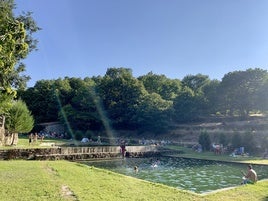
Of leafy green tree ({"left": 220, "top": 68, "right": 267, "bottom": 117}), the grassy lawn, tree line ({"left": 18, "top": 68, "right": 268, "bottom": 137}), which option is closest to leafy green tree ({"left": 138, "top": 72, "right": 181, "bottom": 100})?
tree line ({"left": 18, "top": 68, "right": 268, "bottom": 137})

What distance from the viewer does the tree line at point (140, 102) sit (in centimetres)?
6506

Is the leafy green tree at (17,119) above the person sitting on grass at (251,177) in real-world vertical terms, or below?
above

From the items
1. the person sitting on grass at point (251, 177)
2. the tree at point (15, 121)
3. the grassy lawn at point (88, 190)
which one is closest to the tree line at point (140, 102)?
the tree at point (15, 121)

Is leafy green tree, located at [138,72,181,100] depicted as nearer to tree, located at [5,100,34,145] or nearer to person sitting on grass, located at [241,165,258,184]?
tree, located at [5,100,34,145]

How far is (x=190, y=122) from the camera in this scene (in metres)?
71.1

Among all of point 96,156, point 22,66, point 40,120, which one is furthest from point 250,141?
point 40,120

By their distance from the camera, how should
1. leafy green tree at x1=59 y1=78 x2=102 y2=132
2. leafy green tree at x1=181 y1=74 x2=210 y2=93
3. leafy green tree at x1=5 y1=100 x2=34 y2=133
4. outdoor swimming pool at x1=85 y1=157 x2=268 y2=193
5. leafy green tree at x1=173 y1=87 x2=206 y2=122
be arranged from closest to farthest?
outdoor swimming pool at x1=85 y1=157 x2=268 y2=193
leafy green tree at x1=5 y1=100 x2=34 y2=133
leafy green tree at x1=173 y1=87 x2=206 y2=122
leafy green tree at x1=59 y1=78 x2=102 y2=132
leafy green tree at x1=181 y1=74 x2=210 y2=93

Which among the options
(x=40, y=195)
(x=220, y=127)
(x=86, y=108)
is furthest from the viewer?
(x=86, y=108)

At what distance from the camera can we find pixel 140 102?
226 feet

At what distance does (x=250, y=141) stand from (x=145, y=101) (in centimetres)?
3002

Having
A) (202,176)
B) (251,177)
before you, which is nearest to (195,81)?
(202,176)

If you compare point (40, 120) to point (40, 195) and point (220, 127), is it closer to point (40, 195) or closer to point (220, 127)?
point (220, 127)

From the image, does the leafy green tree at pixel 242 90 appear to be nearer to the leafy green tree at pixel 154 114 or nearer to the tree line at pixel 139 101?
the tree line at pixel 139 101

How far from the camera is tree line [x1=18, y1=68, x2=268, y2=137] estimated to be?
65062 mm
